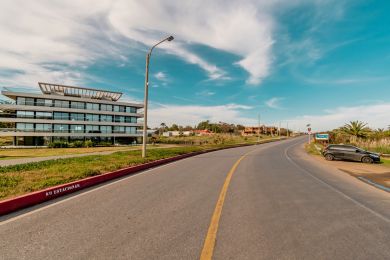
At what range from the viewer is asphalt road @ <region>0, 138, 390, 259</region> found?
10.2ft

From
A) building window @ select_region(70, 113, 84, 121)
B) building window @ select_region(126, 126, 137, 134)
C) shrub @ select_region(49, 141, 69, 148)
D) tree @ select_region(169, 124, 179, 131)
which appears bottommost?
shrub @ select_region(49, 141, 69, 148)

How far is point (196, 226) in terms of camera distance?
12.9 feet

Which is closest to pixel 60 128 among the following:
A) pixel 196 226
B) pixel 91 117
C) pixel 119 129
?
pixel 91 117

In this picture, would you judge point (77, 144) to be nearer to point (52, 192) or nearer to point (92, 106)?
point (92, 106)

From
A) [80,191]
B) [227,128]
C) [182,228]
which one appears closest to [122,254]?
[182,228]

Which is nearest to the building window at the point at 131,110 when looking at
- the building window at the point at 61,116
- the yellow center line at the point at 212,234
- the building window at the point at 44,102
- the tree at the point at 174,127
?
the building window at the point at 61,116

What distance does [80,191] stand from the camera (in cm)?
656

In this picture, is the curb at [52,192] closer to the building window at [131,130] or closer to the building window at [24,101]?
the building window at [24,101]

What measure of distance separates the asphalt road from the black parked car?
11.1 m

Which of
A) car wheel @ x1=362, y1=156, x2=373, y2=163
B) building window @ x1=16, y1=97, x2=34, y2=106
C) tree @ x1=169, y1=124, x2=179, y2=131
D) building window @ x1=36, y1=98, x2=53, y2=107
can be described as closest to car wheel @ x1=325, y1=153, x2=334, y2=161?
car wheel @ x1=362, y1=156, x2=373, y2=163

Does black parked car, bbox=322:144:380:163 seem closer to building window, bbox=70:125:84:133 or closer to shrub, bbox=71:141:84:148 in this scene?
shrub, bbox=71:141:84:148

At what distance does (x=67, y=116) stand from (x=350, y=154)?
48817mm

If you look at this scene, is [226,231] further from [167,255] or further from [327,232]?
[327,232]

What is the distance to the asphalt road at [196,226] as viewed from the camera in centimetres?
310
